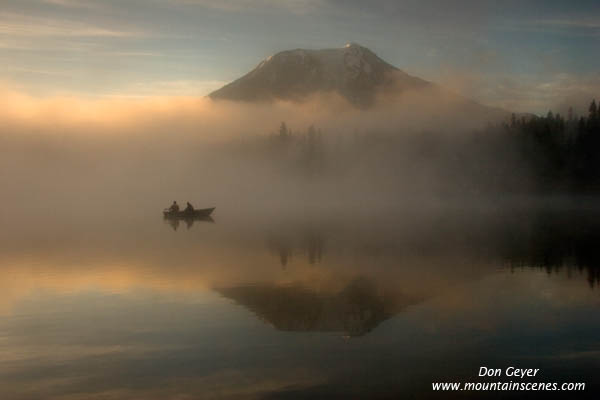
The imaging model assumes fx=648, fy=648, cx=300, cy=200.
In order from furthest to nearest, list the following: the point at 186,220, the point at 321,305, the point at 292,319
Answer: the point at 186,220, the point at 321,305, the point at 292,319

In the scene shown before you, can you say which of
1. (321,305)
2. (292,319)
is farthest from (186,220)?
(292,319)

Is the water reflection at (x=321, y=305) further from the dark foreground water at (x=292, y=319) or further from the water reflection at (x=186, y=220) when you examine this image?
the water reflection at (x=186, y=220)

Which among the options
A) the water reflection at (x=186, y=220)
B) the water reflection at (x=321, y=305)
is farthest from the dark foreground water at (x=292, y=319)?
the water reflection at (x=186, y=220)

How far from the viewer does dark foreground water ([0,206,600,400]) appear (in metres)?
18.5

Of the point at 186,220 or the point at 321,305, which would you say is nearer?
the point at 321,305

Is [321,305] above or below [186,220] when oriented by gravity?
above

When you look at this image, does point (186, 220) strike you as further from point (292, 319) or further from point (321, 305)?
point (292, 319)

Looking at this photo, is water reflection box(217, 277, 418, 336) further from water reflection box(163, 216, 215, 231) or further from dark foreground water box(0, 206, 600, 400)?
water reflection box(163, 216, 215, 231)

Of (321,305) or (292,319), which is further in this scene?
(321,305)

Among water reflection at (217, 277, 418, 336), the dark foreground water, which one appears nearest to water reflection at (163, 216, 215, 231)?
the dark foreground water

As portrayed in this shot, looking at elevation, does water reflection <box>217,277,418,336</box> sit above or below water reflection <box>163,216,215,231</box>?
above

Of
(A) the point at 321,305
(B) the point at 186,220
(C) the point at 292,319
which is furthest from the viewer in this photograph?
(B) the point at 186,220

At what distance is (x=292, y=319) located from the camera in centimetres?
2558

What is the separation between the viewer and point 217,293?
31219 mm
